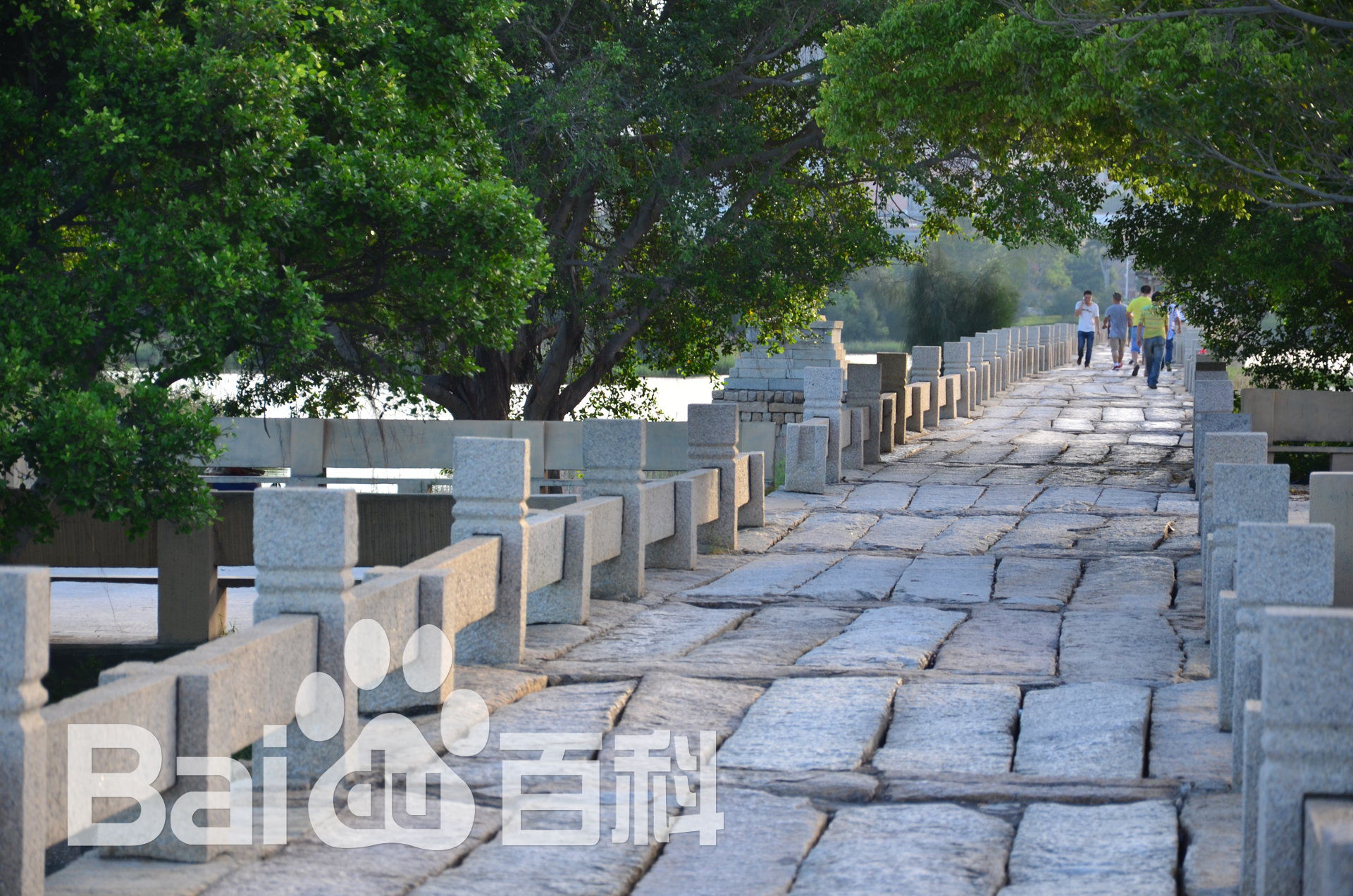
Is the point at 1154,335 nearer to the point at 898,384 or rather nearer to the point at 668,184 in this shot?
the point at 898,384

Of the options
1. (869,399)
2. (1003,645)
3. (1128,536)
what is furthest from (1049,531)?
(869,399)

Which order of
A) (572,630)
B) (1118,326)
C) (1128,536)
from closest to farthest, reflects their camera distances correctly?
(572,630)
(1128,536)
(1118,326)

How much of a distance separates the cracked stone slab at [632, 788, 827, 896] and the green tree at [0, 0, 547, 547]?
5.87 m

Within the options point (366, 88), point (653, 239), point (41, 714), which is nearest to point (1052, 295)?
point (653, 239)

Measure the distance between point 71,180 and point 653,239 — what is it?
12144 mm

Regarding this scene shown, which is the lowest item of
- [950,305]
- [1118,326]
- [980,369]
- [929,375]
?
[929,375]

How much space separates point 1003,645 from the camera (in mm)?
8133

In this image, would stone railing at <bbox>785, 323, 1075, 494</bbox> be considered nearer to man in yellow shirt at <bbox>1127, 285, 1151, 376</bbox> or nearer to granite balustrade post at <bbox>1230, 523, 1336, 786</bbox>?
man in yellow shirt at <bbox>1127, 285, 1151, 376</bbox>

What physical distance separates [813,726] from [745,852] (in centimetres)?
157

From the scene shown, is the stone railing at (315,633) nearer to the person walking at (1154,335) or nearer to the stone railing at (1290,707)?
the stone railing at (1290,707)

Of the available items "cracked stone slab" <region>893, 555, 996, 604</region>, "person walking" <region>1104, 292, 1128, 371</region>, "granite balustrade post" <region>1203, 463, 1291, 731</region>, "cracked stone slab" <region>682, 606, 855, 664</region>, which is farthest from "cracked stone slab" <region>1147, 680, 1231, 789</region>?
"person walking" <region>1104, 292, 1128, 371</region>

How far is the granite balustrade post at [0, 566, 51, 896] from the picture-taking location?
149 inches

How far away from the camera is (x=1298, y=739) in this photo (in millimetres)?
3885

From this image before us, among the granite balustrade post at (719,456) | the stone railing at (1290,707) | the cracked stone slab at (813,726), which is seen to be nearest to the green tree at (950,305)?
the granite balustrade post at (719,456)
